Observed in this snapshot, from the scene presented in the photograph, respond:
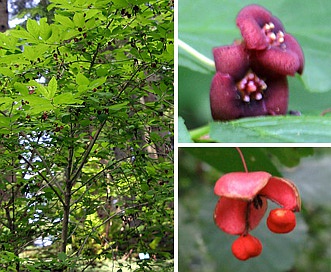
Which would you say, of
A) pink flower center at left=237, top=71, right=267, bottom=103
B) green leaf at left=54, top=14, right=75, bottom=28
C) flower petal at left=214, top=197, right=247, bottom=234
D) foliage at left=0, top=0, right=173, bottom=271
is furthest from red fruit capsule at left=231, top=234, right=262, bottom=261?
green leaf at left=54, top=14, right=75, bottom=28

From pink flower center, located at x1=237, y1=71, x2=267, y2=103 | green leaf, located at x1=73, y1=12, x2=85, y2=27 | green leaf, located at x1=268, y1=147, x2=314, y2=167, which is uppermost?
green leaf, located at x1=73, y1=12, x2=85, y2=27

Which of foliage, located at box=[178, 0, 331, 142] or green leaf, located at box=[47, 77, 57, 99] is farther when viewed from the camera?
green leaf, located at box=[47, 77, 57, 99]

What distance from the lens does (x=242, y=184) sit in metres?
0.77

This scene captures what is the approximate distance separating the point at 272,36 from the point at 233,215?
29 centimetres

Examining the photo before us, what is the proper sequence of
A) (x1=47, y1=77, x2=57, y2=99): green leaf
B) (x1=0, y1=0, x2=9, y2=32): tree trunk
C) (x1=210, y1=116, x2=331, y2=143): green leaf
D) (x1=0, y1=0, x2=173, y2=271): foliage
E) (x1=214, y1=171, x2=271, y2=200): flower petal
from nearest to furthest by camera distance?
(x1=210, y1=116, x2=331, y2=143): green leaf
(x1=214, y1=171, x2=271, y2=200): flower petal
(x1=47, y1=77, x2=57, y2=99): green leaf
(x1=0, y1=0, x2=173, y2=271): foliage
(x1=0, y1=0, x2=9, y2=32): tree trunk

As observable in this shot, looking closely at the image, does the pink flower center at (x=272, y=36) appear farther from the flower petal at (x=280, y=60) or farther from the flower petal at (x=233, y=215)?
the flower petal at (x=233, y=215)

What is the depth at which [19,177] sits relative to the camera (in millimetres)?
2881

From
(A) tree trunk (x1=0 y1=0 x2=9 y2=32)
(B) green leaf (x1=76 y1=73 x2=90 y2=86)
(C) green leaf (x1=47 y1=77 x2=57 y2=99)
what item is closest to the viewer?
(C) green leaf (x1=47 y1=77 x2=57 y2=99)

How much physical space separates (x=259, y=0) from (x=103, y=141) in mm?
1992

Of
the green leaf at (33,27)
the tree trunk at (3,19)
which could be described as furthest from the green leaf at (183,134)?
the tree trunk at (3,19)

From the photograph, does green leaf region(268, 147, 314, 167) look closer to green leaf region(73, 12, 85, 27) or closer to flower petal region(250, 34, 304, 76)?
flower petal region(250, 34, 304, 76)

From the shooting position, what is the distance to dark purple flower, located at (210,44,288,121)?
2.26 feet

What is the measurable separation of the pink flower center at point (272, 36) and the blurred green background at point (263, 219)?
0.62 feet

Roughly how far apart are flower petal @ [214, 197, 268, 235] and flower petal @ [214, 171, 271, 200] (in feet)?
0.14
